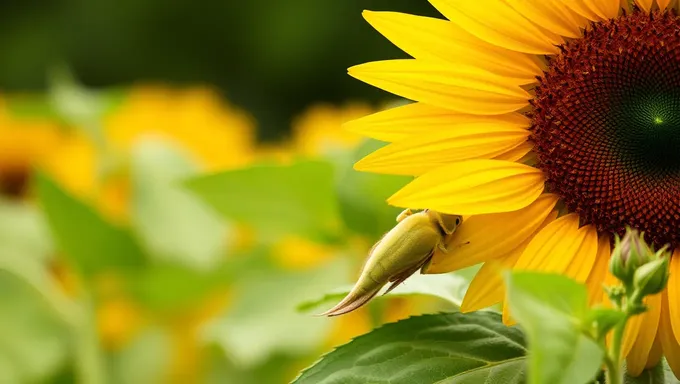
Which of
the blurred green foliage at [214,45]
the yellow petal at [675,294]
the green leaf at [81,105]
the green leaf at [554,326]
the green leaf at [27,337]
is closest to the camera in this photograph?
the green leaf at [554,326]

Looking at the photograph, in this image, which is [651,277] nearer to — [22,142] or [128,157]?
[128,157]

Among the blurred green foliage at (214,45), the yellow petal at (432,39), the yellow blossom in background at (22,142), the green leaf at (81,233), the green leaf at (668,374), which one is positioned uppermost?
the blurred green foliage at (214,45)

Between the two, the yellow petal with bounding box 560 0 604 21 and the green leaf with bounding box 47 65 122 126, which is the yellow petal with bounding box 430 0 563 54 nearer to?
the yellow petal with bounding box 560 0 604 21

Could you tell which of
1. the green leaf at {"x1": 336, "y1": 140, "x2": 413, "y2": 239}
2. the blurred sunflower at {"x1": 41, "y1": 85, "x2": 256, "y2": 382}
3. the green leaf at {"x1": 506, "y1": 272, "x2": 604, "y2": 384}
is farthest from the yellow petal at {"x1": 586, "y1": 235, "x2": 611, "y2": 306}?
the blurred sunflower at {"x1": 41, "y1": 85, "x2": 256, "y2": 382}

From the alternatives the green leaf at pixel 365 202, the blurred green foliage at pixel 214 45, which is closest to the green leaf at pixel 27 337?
the green leaf at pixel 365 202

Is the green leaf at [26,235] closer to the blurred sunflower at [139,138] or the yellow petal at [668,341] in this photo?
the blurred sunflower at [139,138]

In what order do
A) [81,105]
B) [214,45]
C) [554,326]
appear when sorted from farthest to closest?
[214,45] < [81,105] < [554,326]

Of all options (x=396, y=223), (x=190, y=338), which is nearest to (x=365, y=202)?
(x=396, y=223)
